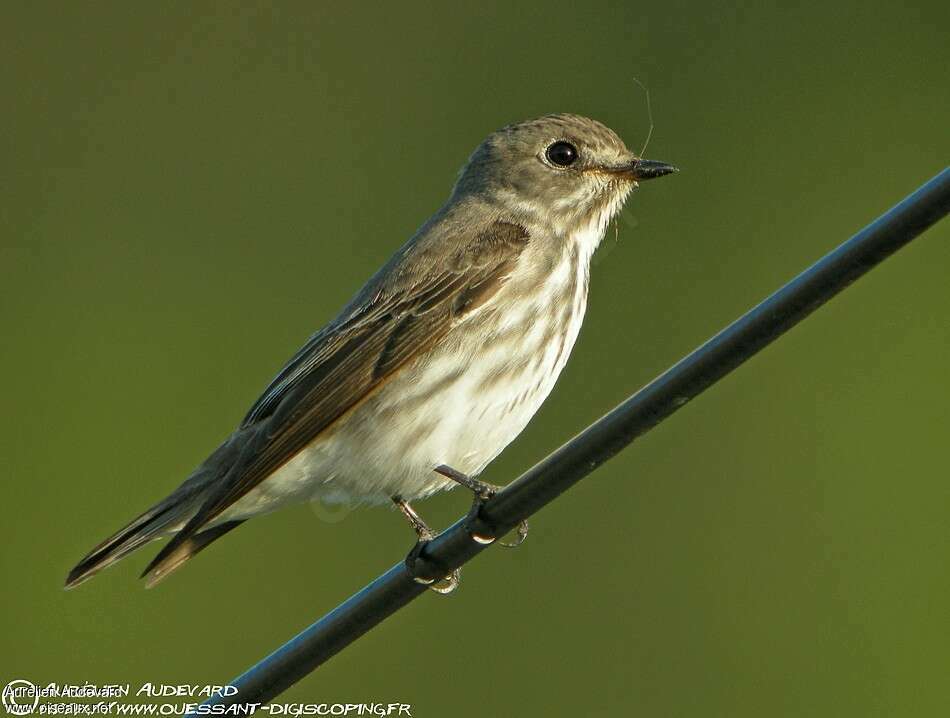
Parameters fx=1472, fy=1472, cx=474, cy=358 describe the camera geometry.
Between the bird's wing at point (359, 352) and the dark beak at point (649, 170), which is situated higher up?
the dark beak at point (649, 170)

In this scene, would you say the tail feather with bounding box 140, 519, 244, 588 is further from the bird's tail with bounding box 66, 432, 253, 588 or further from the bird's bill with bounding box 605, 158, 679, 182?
the bird's bill with bounding box 605, 158, 679, 182

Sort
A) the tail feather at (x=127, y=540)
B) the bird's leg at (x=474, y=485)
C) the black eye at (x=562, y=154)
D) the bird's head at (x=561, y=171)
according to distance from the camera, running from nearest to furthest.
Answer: the bird's leg at (x=474, y=485) < the tail feather at (x=127, y=540) < the bird's head at (x=561, y=171) < the black eye at (x=562, y=154)

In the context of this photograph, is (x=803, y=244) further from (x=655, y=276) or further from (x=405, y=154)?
(x=405, y=154)

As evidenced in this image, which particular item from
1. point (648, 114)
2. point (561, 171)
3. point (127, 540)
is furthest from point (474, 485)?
point (648, 114)

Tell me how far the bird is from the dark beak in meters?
0.30

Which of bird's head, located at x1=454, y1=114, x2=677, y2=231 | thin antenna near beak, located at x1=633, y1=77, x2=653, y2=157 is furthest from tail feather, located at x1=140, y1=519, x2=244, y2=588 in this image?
thin antenna near beak, located at x1=633, y1=77, x2=653, y2=157

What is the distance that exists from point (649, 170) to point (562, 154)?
13.3 inches

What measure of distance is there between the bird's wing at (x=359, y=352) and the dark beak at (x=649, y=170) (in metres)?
0.53

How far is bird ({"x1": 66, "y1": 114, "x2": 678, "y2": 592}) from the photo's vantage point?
453 cm

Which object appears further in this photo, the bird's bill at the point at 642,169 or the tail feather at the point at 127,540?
the bird's bill at the point at 642,169

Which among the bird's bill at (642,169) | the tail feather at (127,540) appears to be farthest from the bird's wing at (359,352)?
the bird's bill at (642,169)

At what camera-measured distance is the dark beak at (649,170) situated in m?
5.22

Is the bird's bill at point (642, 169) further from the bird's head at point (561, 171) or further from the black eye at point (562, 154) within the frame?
the black eye at point (562, 154)

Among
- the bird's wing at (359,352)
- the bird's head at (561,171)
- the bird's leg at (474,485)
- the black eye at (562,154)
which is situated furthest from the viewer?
the black eye at (562,154)
